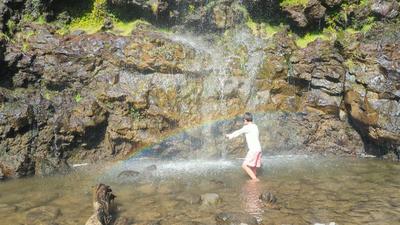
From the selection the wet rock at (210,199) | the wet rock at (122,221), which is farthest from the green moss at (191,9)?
the wet rock at (122,221)

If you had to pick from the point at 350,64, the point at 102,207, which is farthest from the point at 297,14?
the point at 102,207

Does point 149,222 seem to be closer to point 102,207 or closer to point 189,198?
point 102,207

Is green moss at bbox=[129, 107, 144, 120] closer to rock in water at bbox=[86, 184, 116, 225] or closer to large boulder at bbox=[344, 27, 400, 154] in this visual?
rock in water at bbox=[86, 184, 116, 225]

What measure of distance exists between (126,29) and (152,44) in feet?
6.42

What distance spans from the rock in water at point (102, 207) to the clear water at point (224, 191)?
1.34 ft

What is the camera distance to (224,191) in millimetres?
12086

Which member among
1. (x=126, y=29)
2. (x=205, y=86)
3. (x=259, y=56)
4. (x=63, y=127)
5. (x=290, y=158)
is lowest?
(x=290, y=158)

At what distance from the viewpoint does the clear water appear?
10406 mm

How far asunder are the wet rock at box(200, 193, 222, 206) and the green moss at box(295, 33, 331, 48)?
8859 mm

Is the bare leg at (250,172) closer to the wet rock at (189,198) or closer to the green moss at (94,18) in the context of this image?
the wet rock at (189,198)

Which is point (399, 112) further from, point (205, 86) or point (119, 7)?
point (119, 7)

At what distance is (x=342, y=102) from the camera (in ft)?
54.4

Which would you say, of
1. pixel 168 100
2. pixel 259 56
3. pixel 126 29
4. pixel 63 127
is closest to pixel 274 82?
pixel 259 56

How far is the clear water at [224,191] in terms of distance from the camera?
1041 centimetres
